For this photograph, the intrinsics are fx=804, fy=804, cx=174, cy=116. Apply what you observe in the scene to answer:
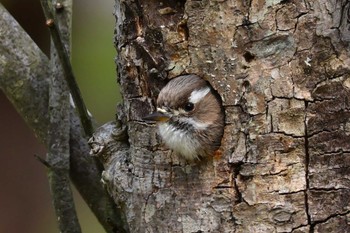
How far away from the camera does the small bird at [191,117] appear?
10.1 feet

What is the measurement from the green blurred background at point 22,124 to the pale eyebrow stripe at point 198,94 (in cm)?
344

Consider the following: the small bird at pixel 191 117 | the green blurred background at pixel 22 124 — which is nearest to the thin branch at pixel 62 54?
the small bird at pixel 191 117

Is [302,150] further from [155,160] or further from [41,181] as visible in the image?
[41,181]

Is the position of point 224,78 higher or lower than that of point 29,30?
lower

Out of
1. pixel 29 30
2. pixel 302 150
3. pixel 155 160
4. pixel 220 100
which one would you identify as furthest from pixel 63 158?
pixel 29 30

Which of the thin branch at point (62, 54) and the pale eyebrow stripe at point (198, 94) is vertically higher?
the thin branch at point (62, 54)

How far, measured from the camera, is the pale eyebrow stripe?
10.0 ft

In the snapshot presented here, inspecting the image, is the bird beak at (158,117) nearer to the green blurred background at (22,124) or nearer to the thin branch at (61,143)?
the thin branch at (61,143)

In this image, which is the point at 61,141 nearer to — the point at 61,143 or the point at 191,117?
the point at 61,143

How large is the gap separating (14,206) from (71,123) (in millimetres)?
3566

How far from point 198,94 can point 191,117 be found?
5.1 inches

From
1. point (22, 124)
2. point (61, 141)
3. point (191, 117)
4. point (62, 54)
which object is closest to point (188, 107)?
point (191, 117)

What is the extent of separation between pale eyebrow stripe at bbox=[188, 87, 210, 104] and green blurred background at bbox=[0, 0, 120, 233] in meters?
3.44

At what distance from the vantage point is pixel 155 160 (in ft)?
10.6
